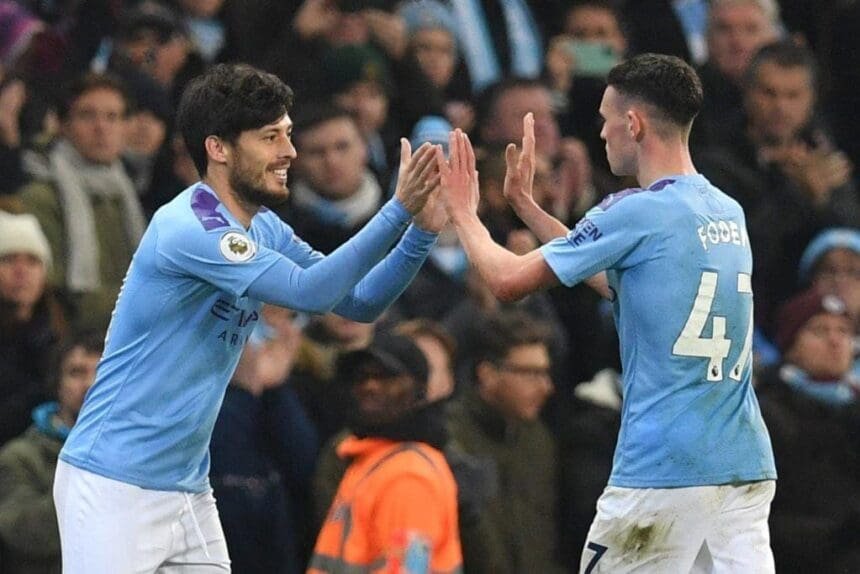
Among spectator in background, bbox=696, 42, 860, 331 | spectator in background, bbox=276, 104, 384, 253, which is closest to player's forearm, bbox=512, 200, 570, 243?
spectator in background, bbox=276, 104, 384, 253

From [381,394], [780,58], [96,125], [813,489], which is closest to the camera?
[381,394]

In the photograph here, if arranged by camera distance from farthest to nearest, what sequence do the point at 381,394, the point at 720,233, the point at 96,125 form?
the point at 96,125
the point at 381,394
the point at 720,233

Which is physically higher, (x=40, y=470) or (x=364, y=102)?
(x=364, y=102)

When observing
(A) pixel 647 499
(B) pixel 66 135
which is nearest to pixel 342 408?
(B) pixel 66 135

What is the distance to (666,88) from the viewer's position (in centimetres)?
664

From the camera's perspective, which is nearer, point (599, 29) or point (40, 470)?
point (40, 470)

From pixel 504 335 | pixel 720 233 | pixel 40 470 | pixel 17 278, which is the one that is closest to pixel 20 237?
pixel 17 278

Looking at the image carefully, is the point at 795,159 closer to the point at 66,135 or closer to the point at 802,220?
the point at 802,220

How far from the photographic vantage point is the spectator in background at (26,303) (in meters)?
9.50

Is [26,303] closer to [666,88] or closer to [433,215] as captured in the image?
[433,215]

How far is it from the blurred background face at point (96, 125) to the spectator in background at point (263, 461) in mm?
1512

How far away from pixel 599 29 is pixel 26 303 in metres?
4.51

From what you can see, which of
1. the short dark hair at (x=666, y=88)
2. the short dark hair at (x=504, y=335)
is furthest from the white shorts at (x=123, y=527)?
the short dark hair at (x=504, y=335)

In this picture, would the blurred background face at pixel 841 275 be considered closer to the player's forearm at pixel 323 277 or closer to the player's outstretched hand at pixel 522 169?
the player's outstretched hand at pixel 522 169
